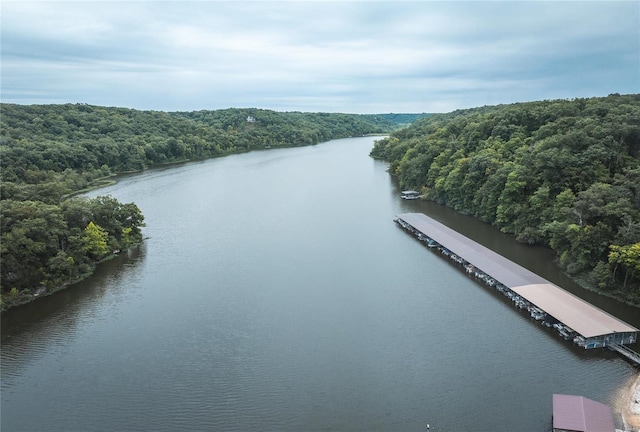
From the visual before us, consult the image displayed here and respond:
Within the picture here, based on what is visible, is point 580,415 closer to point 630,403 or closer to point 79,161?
point 630,403

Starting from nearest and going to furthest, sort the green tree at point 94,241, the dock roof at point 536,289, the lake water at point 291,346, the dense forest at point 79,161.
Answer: the lake water at point 291,346 → the dock roof at point 536,289 → the dense forest at point 79,161 → the green tree at point 94,241

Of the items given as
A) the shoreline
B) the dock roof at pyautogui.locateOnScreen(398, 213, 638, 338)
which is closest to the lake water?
the shoreline

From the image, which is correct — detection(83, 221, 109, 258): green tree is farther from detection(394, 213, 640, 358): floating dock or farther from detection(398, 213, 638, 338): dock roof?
detection(398, 213, 638, 338): dock roof

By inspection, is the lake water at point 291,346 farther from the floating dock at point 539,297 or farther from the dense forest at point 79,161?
the dense forest at point 79,161

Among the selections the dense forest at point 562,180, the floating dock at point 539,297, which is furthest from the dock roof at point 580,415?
the dense forest at point 562,180

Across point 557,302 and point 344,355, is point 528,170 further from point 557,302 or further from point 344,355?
point 344,355

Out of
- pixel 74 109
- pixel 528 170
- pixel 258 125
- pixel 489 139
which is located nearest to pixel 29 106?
pixel 74 109
